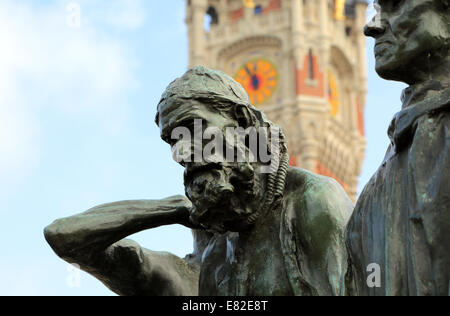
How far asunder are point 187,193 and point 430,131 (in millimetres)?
891

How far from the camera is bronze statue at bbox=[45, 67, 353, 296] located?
3.36 metres

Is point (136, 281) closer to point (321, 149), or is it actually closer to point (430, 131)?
point (430, 131)

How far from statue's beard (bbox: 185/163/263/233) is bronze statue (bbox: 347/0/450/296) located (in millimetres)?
525

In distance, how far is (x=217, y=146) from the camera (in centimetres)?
337

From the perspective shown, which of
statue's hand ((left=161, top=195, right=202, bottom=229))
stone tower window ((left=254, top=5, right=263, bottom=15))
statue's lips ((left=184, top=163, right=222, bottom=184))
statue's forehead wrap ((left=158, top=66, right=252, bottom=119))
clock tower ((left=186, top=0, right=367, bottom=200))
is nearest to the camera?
statue's lips ((left=184, top=163, right=222, bottom=184))

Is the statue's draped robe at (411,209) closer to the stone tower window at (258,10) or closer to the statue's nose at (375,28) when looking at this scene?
the statue's nose at (375,28)

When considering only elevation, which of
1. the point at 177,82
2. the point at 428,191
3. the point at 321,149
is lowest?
the point at 428,191

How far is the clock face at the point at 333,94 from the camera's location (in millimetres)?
51844

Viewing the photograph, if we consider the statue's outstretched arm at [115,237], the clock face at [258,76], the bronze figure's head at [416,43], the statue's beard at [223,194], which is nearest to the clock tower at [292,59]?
the clock face at [258,76]

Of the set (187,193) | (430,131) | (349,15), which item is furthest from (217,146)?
(349,15)

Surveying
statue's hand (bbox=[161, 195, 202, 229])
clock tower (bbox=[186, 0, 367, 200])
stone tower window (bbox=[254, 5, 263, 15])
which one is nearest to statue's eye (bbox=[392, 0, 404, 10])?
statue's hand (bbox=[161, 195, 202, 229])

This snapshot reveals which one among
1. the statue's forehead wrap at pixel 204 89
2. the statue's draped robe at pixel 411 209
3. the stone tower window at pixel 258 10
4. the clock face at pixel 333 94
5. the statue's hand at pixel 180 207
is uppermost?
the stone tower window at pixel 258 10

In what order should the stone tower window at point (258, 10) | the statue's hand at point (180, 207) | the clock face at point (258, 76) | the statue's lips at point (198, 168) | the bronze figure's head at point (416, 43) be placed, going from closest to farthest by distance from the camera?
the bronze figure's head at point (416, 43) < the statue's lips at point (198, 168) < the statue's hand at point (180, 207) < the clock face at point (258, 76) < the stone tower window at point (258, 10)

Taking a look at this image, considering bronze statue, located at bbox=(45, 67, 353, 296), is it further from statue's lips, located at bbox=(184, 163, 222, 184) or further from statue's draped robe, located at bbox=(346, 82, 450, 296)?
statue's draped robe, located at bbox=(346, 82, 450, 296)
